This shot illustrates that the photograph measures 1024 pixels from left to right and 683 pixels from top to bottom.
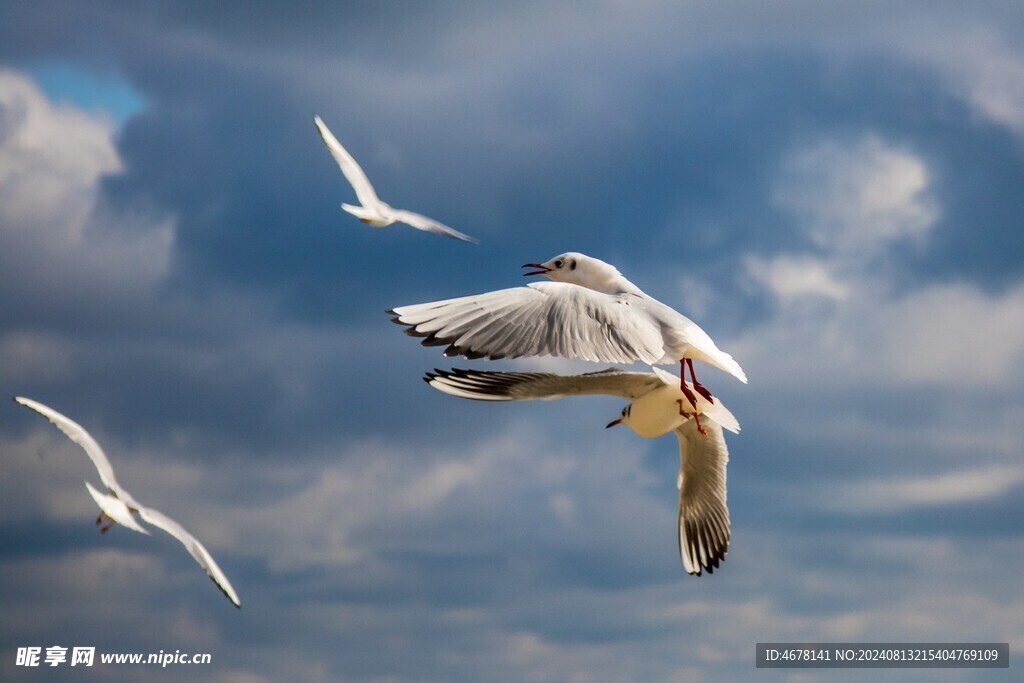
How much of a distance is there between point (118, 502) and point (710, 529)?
444cm

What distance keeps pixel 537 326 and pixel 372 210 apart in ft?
10.2

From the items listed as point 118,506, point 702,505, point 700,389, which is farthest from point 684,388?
point 118,506

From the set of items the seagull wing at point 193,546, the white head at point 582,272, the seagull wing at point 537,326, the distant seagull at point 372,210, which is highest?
the distant seagull at point 372,210

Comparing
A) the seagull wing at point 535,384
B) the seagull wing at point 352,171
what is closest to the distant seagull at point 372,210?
the seagull wing at point 352,171

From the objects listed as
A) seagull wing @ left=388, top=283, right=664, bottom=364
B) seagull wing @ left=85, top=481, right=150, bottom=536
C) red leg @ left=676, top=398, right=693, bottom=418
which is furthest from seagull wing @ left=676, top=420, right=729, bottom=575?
seagull wing @ left=85, top=481, right=150, bottom=536

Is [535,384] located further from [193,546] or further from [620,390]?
[193,546]

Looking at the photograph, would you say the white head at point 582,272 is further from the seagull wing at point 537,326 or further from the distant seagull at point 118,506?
the distant seagull at point 118,506

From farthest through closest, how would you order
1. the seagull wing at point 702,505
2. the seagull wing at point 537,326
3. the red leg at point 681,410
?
the seagull wing at point 702,505, the red leg at point 681,410, the seagull wing at point 537,326

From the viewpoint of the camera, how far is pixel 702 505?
930cm

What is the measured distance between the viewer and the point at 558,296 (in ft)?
23.0

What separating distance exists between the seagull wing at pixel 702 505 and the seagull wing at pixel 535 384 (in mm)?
1455

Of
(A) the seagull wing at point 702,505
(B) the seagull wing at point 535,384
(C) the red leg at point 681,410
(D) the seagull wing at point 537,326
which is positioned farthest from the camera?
(A) the seagull wing at point 702,505

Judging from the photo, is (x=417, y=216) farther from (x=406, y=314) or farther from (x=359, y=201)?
(x=406, y=314)

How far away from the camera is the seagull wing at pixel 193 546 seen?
845 centimetres
